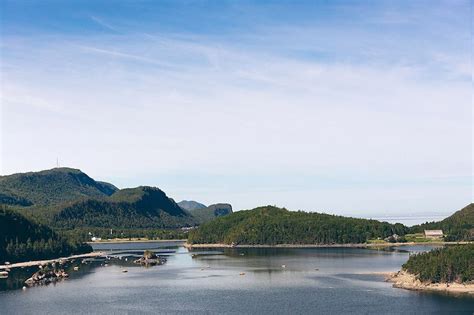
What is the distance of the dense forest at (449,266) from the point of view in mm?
149500

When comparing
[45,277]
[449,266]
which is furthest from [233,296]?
[45,277]

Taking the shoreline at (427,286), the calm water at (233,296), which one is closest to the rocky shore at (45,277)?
the calm water at (233,296)

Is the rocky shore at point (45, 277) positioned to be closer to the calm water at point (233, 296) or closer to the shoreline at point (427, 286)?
the calm water at point (233, 296)

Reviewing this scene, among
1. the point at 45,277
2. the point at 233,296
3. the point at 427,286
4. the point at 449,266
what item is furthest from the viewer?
the point at 45,277

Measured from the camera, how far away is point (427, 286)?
150750mm

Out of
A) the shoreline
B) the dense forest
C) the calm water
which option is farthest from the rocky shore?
the dense forest

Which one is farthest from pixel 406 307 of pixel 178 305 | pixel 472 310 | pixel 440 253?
pixel 178 305

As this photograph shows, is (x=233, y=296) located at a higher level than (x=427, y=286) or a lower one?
lower

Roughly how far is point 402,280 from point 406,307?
32.8 meters

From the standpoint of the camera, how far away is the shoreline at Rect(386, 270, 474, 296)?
474 ft

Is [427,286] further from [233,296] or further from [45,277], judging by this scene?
[45,277]

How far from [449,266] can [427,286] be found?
717 cm

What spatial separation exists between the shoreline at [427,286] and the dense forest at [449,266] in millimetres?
1569

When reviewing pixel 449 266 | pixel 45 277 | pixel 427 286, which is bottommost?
pixel 45 277
